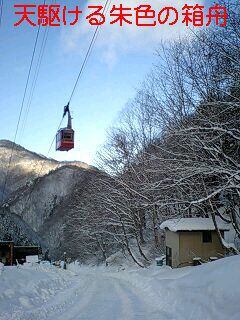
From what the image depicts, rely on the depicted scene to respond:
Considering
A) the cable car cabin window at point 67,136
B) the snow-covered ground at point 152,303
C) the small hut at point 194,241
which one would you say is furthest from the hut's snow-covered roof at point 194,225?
the cable car cabin window at point 67,136

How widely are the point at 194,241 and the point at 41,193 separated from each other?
82.7 m

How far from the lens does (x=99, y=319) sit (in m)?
8.31

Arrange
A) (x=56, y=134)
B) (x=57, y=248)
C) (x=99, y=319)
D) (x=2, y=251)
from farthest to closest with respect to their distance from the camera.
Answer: (x=57, y=248)
(x=2, y=251)
(x=56, y=134)
(x=99, y=319)

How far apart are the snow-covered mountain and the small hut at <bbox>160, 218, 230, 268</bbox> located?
4692 centimetres

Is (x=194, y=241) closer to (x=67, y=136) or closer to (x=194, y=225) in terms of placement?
(x=194, y=225)

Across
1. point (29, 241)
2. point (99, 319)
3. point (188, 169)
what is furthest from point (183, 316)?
point (29, 241)

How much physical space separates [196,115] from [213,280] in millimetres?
8790

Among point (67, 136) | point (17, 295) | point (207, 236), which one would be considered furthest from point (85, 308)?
point (207, 236)

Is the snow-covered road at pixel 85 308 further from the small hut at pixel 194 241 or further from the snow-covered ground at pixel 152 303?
the small hut at pixel 194 241

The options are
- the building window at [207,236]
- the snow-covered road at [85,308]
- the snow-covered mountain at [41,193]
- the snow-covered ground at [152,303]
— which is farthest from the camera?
the snow-covered mountain at [41,193]

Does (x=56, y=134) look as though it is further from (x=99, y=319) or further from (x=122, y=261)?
(x=122, y=261)

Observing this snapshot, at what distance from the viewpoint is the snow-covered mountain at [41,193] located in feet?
251

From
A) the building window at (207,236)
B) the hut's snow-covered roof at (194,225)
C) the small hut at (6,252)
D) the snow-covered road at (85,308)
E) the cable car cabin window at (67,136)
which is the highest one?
the cable car cabin window at (67,136)

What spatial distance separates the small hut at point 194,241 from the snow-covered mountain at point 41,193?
154 feet
